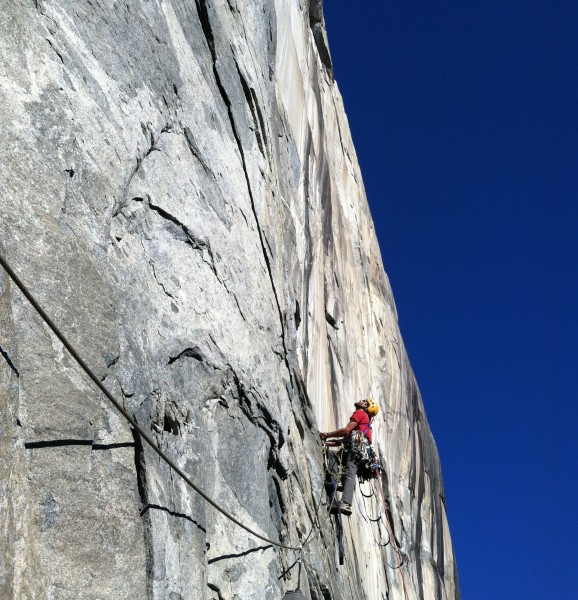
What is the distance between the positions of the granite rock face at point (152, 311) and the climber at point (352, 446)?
70 cm

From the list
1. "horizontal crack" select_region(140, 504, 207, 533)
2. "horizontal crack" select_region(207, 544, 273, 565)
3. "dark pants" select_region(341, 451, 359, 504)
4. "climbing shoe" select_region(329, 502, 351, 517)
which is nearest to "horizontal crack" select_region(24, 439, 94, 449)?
"horizontal crack" select_region(140, 504, 207, 533)

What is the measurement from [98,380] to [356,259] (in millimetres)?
10246

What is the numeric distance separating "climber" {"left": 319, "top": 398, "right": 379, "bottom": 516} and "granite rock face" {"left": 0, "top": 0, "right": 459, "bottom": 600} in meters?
0.70

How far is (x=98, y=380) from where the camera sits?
12.0 ft

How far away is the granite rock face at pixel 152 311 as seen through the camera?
11.8 ft

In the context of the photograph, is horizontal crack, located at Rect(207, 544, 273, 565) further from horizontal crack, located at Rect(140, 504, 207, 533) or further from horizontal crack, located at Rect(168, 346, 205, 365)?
horizontal crack, located at Rect(168, 346, 205, 365)

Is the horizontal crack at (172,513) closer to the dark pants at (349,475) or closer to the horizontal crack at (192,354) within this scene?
the horizontal crack at (192,354)

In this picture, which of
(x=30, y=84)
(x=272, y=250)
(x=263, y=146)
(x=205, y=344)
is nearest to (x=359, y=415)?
(x=272, y=250)

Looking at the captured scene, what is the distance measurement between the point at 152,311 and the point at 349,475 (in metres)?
4.55

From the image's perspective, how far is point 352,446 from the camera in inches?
347

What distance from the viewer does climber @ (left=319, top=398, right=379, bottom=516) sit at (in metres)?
8.49

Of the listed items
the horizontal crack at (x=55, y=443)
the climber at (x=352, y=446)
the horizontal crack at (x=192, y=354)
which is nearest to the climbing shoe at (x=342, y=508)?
the climber at (x=352, y=446)

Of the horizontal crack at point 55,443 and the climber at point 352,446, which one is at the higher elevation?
the climber at point 352,446

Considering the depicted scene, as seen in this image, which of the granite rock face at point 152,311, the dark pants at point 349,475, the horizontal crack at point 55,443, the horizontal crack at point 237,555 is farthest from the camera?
the dark pants at point 349,475
